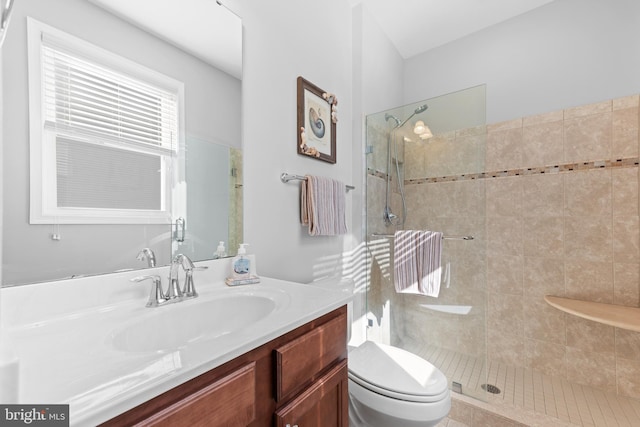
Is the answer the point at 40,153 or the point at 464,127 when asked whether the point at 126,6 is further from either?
the point at 464,127

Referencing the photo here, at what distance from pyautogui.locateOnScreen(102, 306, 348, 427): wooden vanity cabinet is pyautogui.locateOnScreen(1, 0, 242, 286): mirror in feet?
1.67

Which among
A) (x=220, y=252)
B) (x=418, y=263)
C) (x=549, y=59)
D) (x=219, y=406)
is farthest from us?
A: (x=549, y=59)

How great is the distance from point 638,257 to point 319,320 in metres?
2.11

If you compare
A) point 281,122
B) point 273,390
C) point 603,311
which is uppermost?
point 281,122

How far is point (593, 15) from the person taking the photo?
1.90 metres

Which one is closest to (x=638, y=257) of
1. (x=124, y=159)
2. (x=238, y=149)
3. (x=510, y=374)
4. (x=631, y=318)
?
(x=631, y=318)

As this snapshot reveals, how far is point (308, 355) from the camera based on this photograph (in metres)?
0.75

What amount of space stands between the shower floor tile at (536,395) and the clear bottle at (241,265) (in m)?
1.54

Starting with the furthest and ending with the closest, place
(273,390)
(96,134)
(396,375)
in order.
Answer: (396,375)
(96,134)
(273,390)

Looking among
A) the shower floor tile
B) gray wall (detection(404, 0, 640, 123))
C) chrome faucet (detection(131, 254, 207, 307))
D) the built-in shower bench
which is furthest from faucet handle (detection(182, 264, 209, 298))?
gray wall (detection(404, 0, 640, 123))

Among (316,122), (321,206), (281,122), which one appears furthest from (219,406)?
(316,122)

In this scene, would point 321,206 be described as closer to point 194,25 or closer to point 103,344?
point 194,25

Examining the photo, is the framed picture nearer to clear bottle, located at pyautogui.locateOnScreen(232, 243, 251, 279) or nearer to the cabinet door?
clear bottle, located at pyautogui.locateOnScreen(232, 243, 251, 279)

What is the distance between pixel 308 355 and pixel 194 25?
1.20 meters
